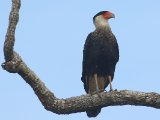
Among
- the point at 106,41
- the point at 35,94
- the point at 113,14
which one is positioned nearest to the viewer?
the point at 35,94

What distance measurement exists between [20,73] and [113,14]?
442 cm

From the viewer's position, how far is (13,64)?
454 cm

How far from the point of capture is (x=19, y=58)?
15.3ft

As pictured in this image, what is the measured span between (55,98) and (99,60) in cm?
267

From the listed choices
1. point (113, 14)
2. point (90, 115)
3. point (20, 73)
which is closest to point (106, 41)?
point (113, 14)

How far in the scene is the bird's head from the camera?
335 inches

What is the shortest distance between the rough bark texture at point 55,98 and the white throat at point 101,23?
3.18 metres

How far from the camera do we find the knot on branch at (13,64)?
455 centimetres

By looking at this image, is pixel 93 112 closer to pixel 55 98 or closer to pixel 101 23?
pixel 55 98

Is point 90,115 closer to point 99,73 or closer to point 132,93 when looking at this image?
point 132,93

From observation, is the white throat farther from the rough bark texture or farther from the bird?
the rough bark texture

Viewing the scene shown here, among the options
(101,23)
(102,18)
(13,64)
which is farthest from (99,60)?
(13,64)

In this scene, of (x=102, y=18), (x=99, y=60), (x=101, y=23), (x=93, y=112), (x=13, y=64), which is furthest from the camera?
(x=102, y=18)

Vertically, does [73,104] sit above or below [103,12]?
below
